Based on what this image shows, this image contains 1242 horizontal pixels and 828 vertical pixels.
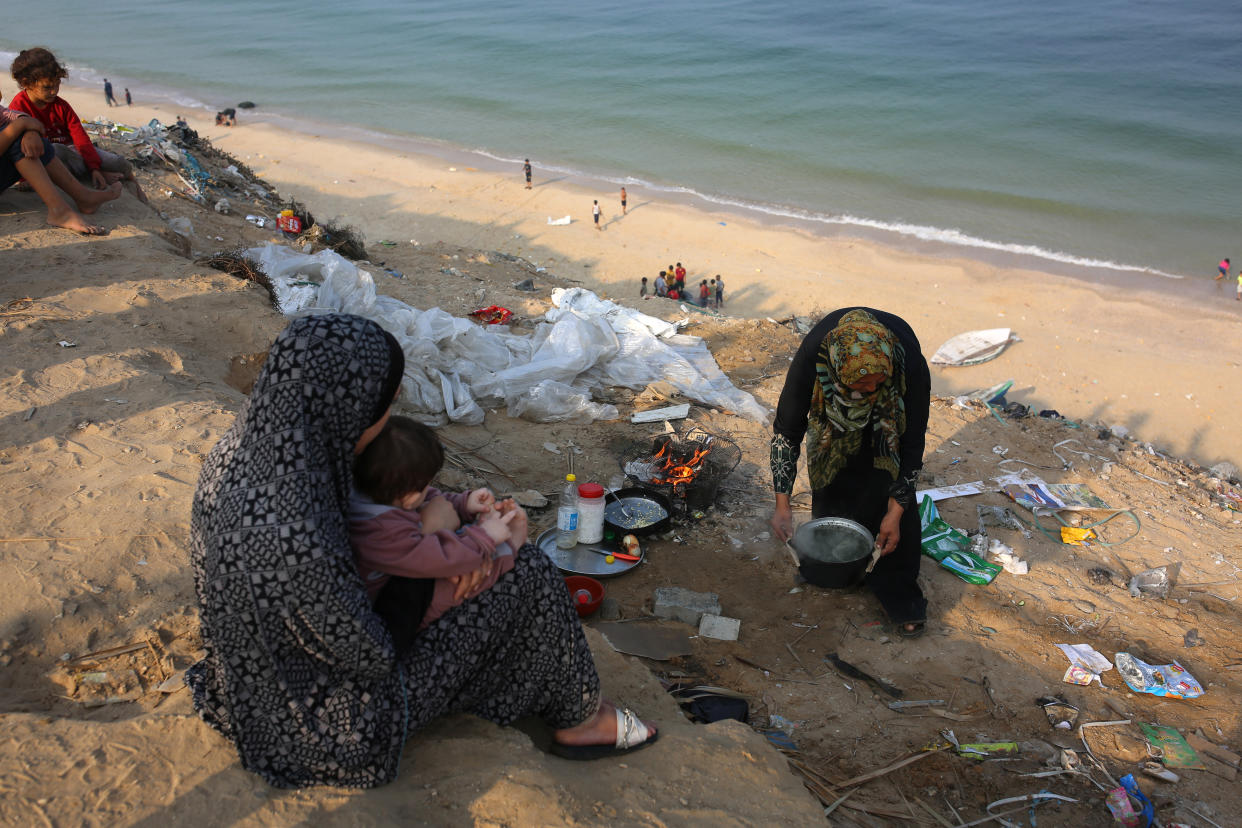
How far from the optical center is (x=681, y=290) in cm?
1352

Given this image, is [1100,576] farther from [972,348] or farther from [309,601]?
[972,348]

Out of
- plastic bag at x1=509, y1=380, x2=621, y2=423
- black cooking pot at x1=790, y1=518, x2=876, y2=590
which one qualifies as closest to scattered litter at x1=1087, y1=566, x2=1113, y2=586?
black cooking pot at x1=790, y1=518, x2=876, y2=590

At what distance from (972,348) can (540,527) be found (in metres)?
9.66

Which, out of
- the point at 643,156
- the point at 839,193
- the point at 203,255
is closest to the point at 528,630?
the point at 203,255

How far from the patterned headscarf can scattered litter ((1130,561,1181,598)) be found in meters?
1.96

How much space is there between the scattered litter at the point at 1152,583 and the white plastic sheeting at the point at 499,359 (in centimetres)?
275

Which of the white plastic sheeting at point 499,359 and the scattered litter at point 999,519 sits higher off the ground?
the white plastic sheeting at point 499,359

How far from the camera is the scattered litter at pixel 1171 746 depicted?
10.5 feet

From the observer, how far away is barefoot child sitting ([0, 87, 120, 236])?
5.90m

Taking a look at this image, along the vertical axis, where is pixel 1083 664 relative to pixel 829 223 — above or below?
above

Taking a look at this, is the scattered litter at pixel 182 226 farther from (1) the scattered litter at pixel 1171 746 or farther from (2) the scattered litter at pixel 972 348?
(2) the scattered litter at pixel 972 348

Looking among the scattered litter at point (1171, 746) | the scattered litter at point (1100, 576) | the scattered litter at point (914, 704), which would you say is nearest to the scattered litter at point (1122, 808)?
the scattered litter at point (1171, 746)

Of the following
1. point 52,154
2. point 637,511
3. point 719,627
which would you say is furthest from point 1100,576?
point 52,154

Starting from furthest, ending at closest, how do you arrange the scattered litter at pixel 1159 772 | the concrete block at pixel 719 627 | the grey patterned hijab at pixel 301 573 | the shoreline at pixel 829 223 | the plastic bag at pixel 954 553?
1. the shoreline at pixel 829 223
2. the plastic bag at pixel 954 553
3. the concrete block at pixel 719 627
4. the scattered litter at pixel 1159 772
5. the grey patterned hijab at pixel 301 573
